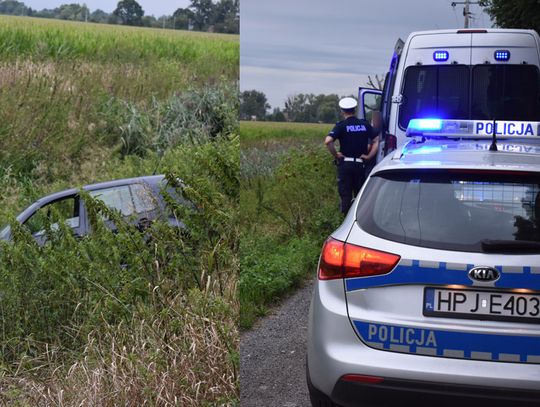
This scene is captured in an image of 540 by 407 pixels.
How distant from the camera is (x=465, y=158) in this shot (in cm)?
451

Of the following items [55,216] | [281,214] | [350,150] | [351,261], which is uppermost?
[351,261]

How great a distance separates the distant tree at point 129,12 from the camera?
8.40m

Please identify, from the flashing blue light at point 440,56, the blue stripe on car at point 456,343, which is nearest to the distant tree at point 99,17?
the flashing blue light at point 440,56

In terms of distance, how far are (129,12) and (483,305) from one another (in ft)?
17.9

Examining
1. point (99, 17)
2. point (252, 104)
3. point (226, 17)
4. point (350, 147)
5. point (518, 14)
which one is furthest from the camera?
point (518, 14)

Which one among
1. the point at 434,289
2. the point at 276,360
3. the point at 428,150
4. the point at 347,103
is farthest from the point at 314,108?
the point at 434,289

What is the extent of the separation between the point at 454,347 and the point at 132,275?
2498 mm

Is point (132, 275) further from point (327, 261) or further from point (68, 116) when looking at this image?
point (68, 116)

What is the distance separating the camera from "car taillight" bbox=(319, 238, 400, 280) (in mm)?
4145

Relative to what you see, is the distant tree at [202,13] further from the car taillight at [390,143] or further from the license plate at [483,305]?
the car taillight at [390,143]

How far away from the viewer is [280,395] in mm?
5668

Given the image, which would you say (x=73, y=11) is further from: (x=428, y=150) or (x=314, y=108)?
(x=314, y=108)

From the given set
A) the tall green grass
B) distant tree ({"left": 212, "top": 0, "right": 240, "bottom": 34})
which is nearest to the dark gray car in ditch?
distant tree ({"left": 212, "top": 0, "right": 240, "bottom": 34})

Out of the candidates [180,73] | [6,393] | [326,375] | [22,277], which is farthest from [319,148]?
[326,375]
